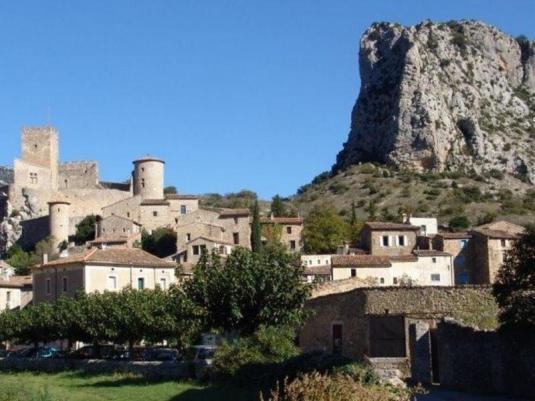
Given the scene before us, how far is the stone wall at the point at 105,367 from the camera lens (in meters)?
39.7

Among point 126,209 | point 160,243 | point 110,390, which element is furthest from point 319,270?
point 110,390

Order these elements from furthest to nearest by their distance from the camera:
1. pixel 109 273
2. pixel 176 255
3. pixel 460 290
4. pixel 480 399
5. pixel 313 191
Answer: pixel 313 191, pixel 176 255, pixel 109 273, pixel 460 290, pixel 480 399

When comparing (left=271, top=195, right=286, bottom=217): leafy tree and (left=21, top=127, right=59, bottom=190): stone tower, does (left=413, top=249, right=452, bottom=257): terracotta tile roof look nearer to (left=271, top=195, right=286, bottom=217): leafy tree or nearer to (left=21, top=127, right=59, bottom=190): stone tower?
(left=271, top=195, right=286, bottom=217): leafy tree

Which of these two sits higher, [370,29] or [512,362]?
[370,29]

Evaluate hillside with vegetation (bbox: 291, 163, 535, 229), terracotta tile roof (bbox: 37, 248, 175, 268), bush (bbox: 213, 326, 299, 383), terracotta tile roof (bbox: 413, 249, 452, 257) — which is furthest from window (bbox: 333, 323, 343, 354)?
hillside with vegetation (bbox: 291, 163, 535, 229)

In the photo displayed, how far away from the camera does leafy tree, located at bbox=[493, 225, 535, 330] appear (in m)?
27.3

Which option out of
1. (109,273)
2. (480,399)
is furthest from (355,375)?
(109,273)

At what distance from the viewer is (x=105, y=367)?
150ft

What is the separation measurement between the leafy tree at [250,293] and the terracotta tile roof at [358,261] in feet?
109

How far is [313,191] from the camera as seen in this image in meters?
138

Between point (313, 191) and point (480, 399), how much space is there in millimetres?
110534

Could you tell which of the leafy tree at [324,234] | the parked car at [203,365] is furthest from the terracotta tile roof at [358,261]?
the parked car at [203,365]

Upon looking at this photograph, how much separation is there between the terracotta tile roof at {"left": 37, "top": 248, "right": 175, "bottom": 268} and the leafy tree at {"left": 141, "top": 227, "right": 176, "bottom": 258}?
57.5ft

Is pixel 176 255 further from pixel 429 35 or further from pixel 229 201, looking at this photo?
pixel 429 35
